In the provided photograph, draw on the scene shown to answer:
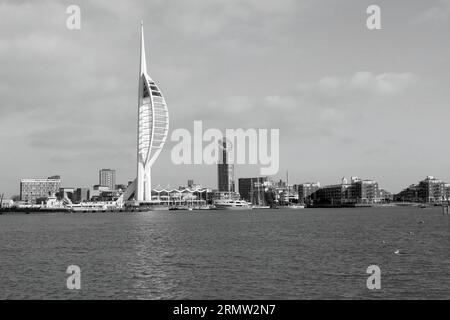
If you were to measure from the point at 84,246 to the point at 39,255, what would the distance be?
7.66 m

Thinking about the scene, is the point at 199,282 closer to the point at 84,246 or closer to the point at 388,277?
the point at 388,277

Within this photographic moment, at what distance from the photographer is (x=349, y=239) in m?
55.1

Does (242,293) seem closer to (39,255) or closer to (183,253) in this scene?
(183,253)

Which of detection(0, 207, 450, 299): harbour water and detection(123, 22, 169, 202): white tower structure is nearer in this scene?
detection(0, 207, 450, 299): harbour water

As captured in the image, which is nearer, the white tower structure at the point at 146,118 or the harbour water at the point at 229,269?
the harbour water at the point at 229,269

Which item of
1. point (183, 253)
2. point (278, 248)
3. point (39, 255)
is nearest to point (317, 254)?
point (278, 248)

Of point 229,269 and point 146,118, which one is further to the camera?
point 146,118
